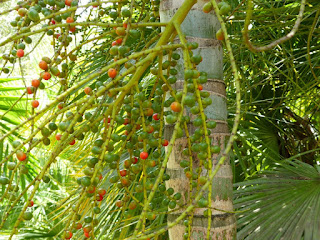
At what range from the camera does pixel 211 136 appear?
89 centimetres

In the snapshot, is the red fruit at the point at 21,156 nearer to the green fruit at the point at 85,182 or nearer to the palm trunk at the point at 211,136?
the green fruit at the point at 85,182

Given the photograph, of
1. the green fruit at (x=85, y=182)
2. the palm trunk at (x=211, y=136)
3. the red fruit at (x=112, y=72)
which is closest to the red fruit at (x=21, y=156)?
the green fruit at (x=85, y=182)

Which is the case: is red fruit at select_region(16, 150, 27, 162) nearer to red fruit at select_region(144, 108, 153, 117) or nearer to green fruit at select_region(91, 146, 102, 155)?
green fruit at select_region(91, 146, 102, 155)

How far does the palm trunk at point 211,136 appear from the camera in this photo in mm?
847

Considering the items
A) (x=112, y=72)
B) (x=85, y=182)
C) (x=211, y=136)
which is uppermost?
(x=112, y=72)

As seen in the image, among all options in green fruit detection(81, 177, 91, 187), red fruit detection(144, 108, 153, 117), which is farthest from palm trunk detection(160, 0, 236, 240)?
green fruit detection(81, 177, 91, 187)

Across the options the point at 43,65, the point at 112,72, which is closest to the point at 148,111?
the point at 112,72

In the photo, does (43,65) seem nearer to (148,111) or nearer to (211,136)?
(148,111)

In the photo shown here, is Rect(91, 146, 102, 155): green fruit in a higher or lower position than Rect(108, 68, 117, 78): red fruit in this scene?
lower

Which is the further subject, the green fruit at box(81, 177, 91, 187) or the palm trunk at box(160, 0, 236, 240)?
the palm trunk at box(160, 0, 236, 240)

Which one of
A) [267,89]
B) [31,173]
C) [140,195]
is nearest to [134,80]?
[140,195]

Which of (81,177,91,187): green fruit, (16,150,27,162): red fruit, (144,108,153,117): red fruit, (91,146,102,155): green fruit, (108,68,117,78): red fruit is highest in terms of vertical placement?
(108,68,117,78): red fruit

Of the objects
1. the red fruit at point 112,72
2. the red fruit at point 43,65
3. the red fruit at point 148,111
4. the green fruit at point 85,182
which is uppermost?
the red fruit at point 43,65

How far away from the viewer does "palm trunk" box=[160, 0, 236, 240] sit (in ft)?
2.78
